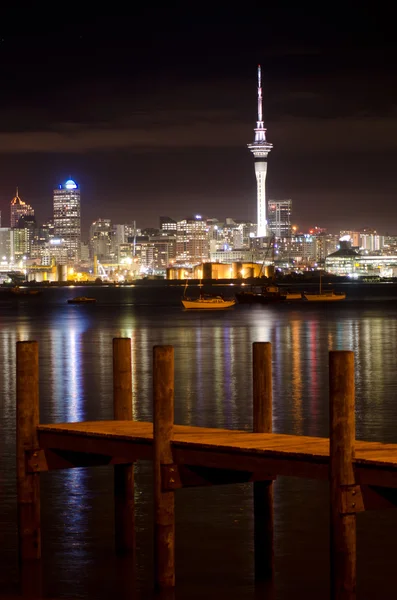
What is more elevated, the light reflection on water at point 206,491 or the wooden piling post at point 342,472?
the wooden piling post at point 342,472

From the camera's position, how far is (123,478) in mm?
14812

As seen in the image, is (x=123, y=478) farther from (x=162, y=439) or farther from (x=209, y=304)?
(x=209, y=304)

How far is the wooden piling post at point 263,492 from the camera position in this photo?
46.1 ft

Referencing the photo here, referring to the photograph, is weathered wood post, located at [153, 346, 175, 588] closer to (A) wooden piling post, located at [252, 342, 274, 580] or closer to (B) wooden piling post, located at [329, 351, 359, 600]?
(A) wooden piling post, located at [252, 342, 274, 580]

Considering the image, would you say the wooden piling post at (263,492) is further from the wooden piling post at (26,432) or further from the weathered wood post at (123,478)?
the wooden piling post at (26,432)

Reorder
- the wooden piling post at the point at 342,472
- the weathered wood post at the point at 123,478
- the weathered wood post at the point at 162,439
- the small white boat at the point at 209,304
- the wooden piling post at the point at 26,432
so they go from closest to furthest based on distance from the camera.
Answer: the wooden piling post at the point at 342,472 < the weathered wood post at the point at 162,439 < the wooden piling post at the point at 26,432 < the weathered wood post at the point at 123,478 < the small white boat at the point at 209,304

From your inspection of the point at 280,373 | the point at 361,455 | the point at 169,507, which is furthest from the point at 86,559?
the point at 280,373

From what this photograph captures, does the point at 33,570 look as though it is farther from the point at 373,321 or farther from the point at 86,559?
the point at 373,321

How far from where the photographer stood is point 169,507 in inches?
502

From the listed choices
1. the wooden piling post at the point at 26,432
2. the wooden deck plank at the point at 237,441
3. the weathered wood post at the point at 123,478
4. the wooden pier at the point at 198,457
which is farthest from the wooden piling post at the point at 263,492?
the wooden piling post at the point at 26,432

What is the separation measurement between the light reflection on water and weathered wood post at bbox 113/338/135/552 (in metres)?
0.28

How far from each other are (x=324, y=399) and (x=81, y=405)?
643cm

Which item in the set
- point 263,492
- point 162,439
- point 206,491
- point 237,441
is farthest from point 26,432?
point 206,491

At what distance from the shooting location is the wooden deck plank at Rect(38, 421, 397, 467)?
39.3 feet
